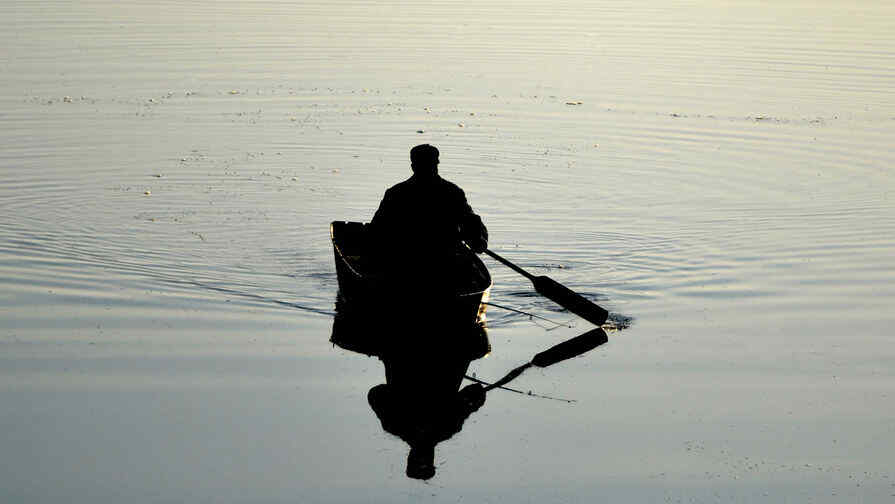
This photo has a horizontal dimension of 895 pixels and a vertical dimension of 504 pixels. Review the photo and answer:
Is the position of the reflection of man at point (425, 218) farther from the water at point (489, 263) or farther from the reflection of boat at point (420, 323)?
the water at point (489, 263)

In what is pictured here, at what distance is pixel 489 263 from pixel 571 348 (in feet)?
8.79

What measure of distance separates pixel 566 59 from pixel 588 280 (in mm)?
14530

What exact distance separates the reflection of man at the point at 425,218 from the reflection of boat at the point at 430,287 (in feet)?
0.47

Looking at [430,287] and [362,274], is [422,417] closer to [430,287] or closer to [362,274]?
[430,287]

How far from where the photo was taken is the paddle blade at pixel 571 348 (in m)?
9.31

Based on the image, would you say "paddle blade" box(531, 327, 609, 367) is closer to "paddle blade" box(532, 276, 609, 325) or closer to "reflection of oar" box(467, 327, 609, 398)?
"reflection of oar" box(467, 327, 609, 398)

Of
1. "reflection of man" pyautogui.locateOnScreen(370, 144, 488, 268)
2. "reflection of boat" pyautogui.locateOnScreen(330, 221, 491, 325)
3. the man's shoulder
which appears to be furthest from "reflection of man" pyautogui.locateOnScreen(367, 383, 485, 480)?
the man's shoulder

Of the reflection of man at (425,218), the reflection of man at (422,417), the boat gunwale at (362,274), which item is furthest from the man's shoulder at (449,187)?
the reflection of man at (422,417)

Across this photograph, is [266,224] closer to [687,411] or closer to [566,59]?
[687,411]

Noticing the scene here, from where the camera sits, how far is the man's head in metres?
9.77

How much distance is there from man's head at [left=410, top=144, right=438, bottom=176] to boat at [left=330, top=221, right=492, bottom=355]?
0.79m

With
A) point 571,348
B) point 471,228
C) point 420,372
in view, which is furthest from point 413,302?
point 571,348

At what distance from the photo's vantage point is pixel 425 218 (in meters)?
9.91

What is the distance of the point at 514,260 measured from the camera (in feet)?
39.3
